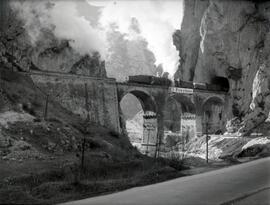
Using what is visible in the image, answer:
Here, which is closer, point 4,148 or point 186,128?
point 4,148

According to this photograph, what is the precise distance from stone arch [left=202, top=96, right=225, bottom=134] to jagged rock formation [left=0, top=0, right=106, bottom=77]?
2022 centimetres

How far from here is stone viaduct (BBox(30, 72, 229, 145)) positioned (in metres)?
35.2

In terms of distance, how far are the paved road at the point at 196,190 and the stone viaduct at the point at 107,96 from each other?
25473mm

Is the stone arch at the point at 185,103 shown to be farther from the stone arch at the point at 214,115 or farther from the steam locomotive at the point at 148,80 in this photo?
the stone arch at the point at 214,115

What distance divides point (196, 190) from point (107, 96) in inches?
1191

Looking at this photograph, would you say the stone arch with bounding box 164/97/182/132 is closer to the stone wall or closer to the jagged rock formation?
the jagged rock formation

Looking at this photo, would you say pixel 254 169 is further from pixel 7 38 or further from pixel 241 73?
pixel 241 73

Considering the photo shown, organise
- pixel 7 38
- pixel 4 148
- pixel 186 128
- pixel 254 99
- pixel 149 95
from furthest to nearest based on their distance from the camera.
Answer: pixel 186 128, pixel 254 99, pixel 149 95, pixel 7 38, pixel 4 148

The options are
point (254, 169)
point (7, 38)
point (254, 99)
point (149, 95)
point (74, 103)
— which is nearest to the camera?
point (254, 169)

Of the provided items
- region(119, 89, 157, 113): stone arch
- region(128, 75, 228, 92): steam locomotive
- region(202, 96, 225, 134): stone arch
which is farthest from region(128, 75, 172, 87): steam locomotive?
region(202, 96, 225, 134): stone arch

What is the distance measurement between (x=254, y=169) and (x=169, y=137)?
47.2m

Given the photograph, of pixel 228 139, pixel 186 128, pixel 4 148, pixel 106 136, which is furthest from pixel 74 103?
pixel 186 128

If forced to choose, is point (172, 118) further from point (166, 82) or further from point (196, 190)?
point (196, 190)

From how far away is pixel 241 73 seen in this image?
54.9 metres
